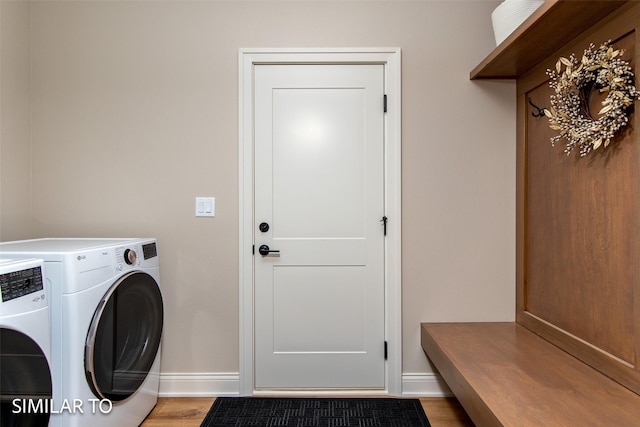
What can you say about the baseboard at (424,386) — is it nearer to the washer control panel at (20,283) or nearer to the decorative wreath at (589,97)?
the decorative wreath at (589,97)

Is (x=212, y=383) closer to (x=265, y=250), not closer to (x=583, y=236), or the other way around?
(x=265, y=250)

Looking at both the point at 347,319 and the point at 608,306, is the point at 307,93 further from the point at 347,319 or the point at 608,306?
the point at 608,306

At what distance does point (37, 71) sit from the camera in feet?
7.31

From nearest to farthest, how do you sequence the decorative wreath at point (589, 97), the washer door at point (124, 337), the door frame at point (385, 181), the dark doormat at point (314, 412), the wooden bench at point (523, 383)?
the wooden bench at point (523, 383), the decorative wreath at point (589, 97), the washer door at point (124, 337), the dark doormat at point (314, 412), the door frame at point (385, 181)

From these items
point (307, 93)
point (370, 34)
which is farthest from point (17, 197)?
point (370, 34)

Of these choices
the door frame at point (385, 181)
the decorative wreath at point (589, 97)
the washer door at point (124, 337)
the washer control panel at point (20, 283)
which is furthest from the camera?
the door frame at point (385, 181)

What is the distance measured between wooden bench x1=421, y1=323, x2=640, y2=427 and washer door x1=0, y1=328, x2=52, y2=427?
1527mm

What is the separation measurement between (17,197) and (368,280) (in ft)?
6.83

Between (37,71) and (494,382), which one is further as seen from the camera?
(37,71)

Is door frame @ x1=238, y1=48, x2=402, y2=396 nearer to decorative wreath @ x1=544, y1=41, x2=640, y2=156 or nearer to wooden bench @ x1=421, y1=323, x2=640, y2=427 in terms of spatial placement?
wooden bench @ x1=421, y1=323, x2=640, y2=427

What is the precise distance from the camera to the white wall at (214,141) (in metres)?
2.21

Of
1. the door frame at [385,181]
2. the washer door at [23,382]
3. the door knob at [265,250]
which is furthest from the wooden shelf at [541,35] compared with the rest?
the washer door at [23,382]

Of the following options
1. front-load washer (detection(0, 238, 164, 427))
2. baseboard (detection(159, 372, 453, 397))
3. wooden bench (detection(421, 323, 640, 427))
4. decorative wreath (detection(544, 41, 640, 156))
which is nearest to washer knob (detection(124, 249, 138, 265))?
front-load washer (detection(0, 238, 164, 427))

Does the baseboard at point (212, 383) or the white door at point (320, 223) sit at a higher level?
the white door at point (320, 223)
